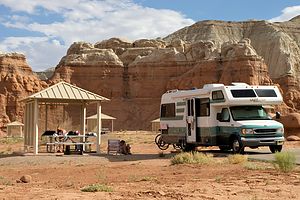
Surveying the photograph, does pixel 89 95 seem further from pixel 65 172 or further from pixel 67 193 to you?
pixel 67 193

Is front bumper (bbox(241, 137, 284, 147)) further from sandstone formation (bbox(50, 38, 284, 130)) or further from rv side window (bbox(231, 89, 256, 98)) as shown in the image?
sandstone formation (bbox(50, 38, 284, 130))

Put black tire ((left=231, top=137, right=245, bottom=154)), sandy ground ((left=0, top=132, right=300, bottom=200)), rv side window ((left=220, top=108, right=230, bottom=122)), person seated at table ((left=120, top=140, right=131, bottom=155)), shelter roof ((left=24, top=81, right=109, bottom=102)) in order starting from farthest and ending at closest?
Answer: person seated at table ((left=120, top=140, right=131, bottom=155))
shelter roof ((left=24, top=81, right=109, bottom=102))
rv side window ((left=220, top=108, right=230, bottom=122))
black tire ((left=231, top=137, right=245, bottom=154))
sandy ground ((left=0, top=132, right=300, bottom=200))

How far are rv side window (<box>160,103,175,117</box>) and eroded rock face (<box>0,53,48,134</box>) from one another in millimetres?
50850

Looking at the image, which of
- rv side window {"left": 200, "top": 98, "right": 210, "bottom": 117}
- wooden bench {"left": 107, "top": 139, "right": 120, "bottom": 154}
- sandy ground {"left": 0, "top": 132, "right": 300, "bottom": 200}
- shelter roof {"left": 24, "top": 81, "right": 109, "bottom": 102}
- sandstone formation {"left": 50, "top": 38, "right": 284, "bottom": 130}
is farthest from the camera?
sandstone formation {"left": 50, "top": 38, "right": 284, "bottom": 130}

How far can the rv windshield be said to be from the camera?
2197 cm

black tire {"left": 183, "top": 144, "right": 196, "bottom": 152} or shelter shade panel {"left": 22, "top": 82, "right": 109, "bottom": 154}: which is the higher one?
shelter shade panel {"left": 22, "top": 82, "right": 109, "bottom": 154}

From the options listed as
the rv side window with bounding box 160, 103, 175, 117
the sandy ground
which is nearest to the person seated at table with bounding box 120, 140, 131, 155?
the sandy ground

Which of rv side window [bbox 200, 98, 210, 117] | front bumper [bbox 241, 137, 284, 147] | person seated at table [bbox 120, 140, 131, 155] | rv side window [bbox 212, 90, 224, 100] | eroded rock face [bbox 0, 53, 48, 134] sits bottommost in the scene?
person seated at table [bbox 120, 140, 131, 155]

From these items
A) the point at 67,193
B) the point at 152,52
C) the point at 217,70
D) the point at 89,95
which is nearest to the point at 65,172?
the point at 67,193

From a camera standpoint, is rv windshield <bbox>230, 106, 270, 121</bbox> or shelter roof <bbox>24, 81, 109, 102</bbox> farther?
shelter roof <bbox>24, 81, 109, 102</bbox>

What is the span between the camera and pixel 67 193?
32.7 ft

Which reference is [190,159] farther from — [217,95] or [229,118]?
[217,95]

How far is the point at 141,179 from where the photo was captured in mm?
13305

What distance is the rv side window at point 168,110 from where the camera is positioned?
83.5ft
